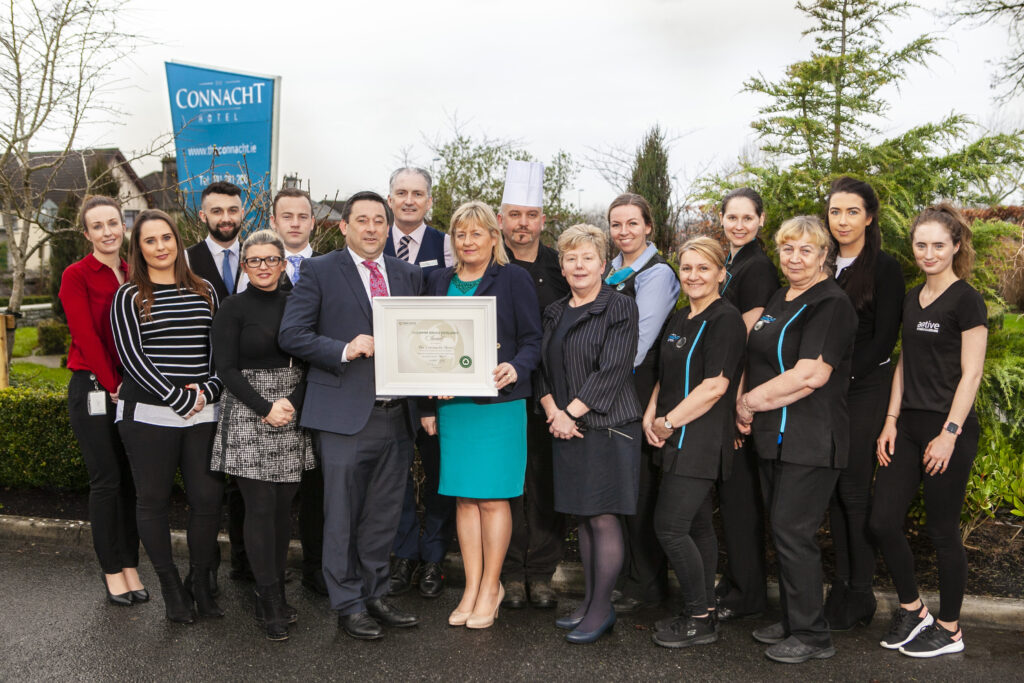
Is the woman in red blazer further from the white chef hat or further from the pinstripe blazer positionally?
the pinstripe blazer

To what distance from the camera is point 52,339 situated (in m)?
21.9

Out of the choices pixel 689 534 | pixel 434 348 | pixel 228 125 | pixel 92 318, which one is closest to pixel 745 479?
pixel 689 534

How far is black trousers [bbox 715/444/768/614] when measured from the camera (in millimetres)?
4453

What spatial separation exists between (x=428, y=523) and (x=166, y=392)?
180 centimetres

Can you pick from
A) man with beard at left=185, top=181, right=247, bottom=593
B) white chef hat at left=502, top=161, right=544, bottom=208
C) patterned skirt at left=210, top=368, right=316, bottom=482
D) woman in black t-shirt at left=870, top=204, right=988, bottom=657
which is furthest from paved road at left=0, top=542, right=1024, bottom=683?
white chef hat at left=502, top=161, right=544, bottom=208

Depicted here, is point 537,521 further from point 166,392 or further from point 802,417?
point 166,392

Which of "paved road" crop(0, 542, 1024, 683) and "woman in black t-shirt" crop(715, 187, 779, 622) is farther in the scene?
"woman in black t-shirt" crop(715, 187, 779, 622)

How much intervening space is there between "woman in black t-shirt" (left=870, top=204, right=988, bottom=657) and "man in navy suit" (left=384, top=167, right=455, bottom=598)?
2.56m

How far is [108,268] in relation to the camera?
15.5ft

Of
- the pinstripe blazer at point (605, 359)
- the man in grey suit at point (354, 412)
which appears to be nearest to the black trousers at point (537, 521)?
the pinstripe blazer at point (605, 359)

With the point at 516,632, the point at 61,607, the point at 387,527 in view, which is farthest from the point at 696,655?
the point at 61,607

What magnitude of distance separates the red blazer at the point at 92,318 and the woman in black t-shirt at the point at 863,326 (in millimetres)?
4154

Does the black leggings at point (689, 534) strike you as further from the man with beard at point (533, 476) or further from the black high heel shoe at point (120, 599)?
the black high heel shoe at point (120, 599)

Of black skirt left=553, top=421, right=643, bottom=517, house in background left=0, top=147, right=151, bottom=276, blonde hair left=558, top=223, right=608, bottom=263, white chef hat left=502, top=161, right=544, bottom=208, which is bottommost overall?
black skirt left=553, top=421, right=643, bottom=517
